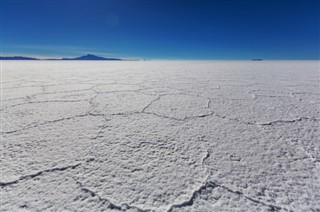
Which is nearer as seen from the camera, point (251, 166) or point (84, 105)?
point (251, 166)

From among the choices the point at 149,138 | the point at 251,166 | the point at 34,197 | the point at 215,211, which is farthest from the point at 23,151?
the point at 251,166

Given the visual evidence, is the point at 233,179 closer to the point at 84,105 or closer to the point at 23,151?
the point at 23,151

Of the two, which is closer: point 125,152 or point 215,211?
point 215,211

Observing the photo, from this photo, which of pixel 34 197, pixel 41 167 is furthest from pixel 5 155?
pixel 34 197

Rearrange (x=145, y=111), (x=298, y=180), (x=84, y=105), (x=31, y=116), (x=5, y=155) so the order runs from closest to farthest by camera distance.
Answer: (x=298, y=180)
(x=5, y=155)
(x=31, y=116)
(x=145, y=111)
(x=84, y=105)

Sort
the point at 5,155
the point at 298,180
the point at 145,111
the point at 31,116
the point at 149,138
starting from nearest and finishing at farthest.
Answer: the point at 298,180, the point at 5,155, the point at 149,138, the point at 31,116, the point at 145,111

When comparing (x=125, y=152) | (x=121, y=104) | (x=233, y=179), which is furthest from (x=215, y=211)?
(x=121, y=104)

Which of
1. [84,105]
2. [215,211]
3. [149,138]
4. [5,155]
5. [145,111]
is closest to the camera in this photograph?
[215,211]

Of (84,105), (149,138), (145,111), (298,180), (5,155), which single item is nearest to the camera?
(298,180)

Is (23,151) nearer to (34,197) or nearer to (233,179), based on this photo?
(34,197)
